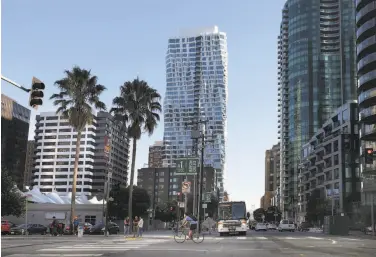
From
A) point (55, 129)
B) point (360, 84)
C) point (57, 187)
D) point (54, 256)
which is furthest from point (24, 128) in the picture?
point (54, 256)

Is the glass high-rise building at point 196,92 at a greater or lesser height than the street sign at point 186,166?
greater

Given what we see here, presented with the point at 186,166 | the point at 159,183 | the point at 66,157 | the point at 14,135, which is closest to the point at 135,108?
the point at 186,166

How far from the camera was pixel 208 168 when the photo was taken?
154750mm

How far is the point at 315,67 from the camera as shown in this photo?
165250 millimetres

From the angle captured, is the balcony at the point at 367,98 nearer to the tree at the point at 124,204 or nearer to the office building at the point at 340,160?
the office building at the point at 340,160

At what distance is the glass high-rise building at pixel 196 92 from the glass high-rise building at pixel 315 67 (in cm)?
2700

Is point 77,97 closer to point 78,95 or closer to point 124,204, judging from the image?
point 78,95

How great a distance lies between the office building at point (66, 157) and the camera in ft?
591

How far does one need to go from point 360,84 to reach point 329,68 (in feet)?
252

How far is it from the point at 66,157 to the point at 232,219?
6331 inches

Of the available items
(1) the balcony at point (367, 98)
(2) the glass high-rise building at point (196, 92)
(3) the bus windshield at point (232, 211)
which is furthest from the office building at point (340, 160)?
(3) the bus windshield at point (232, 211)

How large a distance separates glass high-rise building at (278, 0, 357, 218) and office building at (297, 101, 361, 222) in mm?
28052

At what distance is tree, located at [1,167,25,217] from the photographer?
→ 163ft

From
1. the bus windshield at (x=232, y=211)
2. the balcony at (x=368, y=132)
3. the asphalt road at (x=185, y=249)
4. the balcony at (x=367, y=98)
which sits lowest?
the asphalt road at (x=185, y=249)
